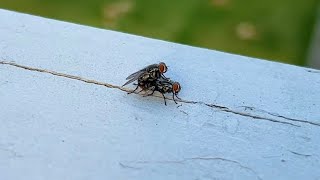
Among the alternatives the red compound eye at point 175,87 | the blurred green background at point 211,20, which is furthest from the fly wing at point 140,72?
the blurred green background at point 211,20

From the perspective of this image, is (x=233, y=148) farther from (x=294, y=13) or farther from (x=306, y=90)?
(x=294, y=13)

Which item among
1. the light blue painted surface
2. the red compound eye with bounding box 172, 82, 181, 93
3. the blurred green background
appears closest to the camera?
the light blue painted surface

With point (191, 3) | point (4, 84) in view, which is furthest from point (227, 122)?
point (191, 3)

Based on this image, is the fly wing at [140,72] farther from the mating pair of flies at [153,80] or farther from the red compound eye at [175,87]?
the red compound eye at [175,87]

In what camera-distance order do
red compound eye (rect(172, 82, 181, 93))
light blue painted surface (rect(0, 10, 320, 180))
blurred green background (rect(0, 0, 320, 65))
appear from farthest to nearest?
blurred green background (rect(0, 0, 320, 65)) < red compound eye (rect(172, 82, 181, 93)) < light blue painted surface (rect(0, 10, 320, 180))

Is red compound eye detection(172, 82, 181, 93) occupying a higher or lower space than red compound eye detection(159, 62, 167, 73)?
lower

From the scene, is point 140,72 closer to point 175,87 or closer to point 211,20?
point 175,87

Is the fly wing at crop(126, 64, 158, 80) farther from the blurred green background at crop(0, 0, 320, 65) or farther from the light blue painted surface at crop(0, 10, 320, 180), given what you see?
the blurred green background at crop(0, 0, 320, 65)

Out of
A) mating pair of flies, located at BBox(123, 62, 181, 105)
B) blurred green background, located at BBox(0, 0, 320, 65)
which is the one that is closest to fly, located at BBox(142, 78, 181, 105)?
mating pair of flies, located at BBox(123, 62, 181, 105)
